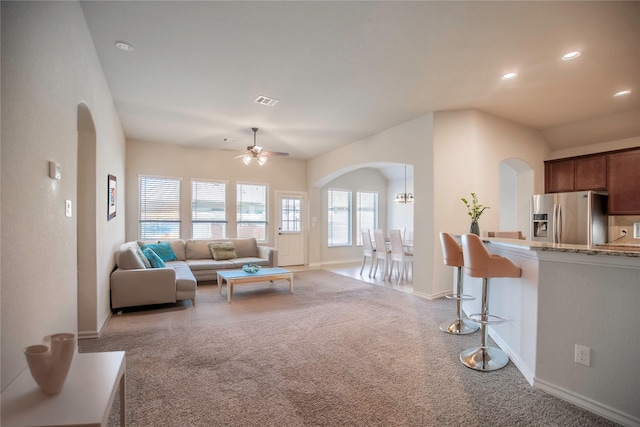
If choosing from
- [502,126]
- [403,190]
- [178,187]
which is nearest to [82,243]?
[178,187]

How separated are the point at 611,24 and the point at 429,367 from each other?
3.37m

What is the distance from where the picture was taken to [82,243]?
10.5 ft

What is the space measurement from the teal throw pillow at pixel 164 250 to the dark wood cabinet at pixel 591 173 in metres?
7.60

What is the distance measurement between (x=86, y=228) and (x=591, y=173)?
7.49 metres

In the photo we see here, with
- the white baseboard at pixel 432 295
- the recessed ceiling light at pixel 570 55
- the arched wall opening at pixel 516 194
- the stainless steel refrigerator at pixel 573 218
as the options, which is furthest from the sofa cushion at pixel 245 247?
the recessed ceiling light at pixel 570 55

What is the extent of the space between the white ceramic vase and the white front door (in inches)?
269

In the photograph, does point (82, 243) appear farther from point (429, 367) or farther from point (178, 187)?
point (178, 187)

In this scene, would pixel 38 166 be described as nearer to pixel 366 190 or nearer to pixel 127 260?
pixel 127 260

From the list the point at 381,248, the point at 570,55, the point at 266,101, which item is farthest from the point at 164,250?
the point at 570,55

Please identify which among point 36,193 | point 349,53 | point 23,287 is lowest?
point 23,287

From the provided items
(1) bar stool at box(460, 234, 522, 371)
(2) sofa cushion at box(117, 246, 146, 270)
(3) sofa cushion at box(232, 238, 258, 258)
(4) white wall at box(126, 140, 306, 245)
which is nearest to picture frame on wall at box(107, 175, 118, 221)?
(2) sofa cushion at box(117, 246, 146, 270)

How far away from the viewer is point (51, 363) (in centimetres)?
117

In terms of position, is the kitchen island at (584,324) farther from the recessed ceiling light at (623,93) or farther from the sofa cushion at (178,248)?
the sofa cushion at (178,248)

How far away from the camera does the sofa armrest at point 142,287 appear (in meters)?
→ 4.05
